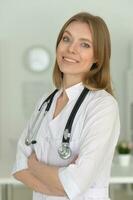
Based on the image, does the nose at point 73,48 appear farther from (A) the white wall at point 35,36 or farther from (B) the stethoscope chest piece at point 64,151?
(A) the white wall at point 35,36

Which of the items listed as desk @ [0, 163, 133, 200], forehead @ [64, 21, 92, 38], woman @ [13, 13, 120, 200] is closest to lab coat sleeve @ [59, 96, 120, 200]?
woman @ [13, 13, 120, 200]

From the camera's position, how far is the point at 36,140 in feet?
4.58

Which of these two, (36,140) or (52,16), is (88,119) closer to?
(36,140)

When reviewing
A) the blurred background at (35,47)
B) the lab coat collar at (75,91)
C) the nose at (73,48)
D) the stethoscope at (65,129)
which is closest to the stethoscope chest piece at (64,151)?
the stethoscope at (65,129)

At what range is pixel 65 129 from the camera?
1.27 metres

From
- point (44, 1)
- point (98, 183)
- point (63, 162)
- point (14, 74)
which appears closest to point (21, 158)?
point (63, 162)

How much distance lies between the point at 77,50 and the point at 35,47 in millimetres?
2050

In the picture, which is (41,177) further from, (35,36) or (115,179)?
(35,36)

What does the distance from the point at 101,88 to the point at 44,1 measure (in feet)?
7.18

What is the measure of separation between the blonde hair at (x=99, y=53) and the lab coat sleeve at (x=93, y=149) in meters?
0.11

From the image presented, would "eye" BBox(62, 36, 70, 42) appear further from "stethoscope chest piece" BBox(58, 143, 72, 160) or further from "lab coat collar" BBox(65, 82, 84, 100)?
"stethoscope chest piece" BBox(58, 143, 72, 160)

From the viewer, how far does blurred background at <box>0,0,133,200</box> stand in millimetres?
3320

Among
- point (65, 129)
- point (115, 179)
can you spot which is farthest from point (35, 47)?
point (65, 129)

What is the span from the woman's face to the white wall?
2005mm
